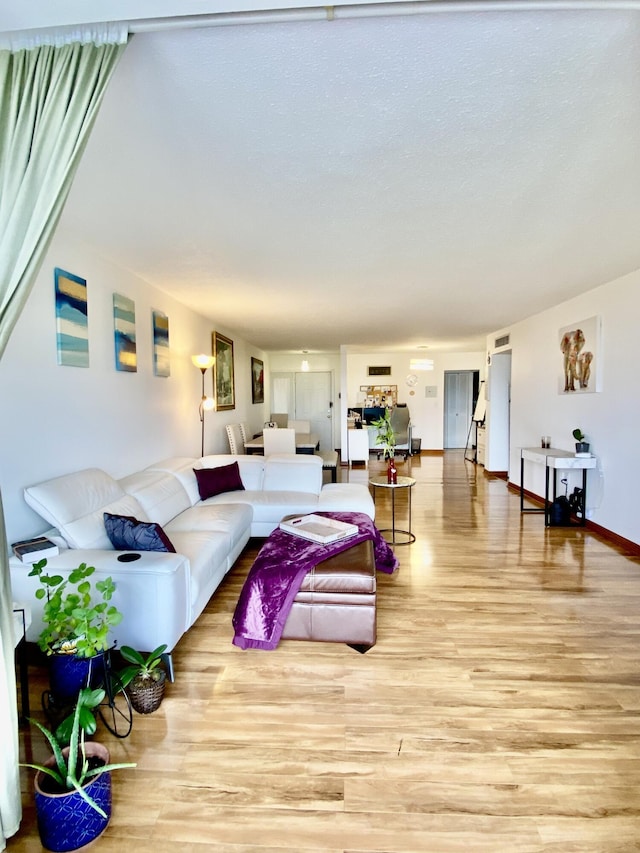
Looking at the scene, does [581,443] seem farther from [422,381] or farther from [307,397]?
[307,397]

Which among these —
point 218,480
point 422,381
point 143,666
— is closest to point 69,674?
point 143,666

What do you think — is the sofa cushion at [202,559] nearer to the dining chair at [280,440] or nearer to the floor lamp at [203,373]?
the floor lamp at [203,373]

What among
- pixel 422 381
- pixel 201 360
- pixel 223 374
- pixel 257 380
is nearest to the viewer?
pixel 201 360

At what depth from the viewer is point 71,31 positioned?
49.5 inches

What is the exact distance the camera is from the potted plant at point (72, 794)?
4.23ft

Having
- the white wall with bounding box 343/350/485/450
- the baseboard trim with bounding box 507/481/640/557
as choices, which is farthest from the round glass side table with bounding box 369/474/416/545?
the white wall with bounding box 343/350/485/450

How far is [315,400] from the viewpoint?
10.5m

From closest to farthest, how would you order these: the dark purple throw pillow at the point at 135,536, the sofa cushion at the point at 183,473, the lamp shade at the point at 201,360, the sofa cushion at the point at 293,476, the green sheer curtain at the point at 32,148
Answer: the green sheer curtain at the point at 32,148 < the dark purple throw pillow at the point at 135,536 < the sofa cushion at the point at 183,473 < the sofa cushion at the point at 293,476 < the lamp shade at the point at 201,360

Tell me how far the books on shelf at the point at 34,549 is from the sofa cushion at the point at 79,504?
14 cm

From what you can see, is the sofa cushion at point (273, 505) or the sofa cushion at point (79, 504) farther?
the sofa cushion at point (273, 505)

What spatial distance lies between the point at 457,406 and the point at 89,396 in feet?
30.4

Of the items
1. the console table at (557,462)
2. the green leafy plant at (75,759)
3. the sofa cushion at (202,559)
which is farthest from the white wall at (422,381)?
the green leafy plant at (75,759)

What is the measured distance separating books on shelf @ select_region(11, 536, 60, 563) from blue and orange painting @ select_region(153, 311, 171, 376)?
214 centimetres

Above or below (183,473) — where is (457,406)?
above
